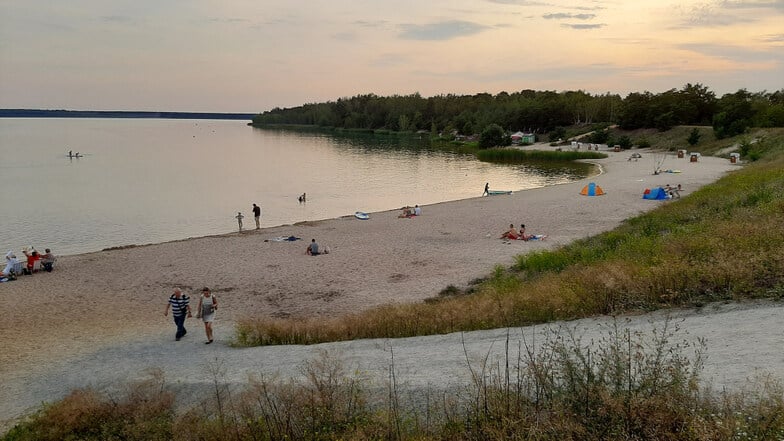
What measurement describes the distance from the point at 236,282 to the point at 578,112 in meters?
113

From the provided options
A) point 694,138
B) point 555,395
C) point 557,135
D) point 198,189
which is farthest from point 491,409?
point 557,135

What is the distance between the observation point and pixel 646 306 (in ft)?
33.7

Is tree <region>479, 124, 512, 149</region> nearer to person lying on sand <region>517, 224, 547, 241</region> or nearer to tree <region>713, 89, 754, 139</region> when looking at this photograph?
tree <region>713, 89, 754, 139</region>

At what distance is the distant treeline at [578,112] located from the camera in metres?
75.0

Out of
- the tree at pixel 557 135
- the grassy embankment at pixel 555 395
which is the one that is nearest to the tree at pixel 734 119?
the tree at pixel 557 135

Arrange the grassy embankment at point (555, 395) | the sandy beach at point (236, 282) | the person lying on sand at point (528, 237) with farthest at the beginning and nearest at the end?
the person lying on sand at point (528, 237) → the sandy beach at point (236, 282) → the grassy embankment at point (555, 395)

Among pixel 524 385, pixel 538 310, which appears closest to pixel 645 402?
pixel 524 385

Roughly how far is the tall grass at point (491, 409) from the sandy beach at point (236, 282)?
2.03 metres

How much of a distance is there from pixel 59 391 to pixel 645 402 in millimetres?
10544

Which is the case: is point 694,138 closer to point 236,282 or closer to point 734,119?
point 734,119

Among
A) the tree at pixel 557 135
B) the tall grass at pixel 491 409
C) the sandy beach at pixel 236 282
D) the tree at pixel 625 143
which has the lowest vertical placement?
the sandy beach at pixel 236 282

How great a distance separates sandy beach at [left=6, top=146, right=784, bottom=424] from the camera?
11953 millimetres

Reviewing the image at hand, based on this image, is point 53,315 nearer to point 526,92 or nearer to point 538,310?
point 538,310

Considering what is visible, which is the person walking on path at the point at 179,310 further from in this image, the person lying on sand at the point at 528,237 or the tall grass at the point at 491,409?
the person lying on sand at the point at 528,237
